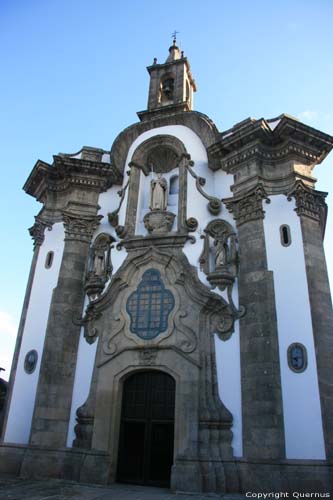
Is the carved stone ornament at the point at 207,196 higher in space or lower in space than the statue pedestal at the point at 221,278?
higher

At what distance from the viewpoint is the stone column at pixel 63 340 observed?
1304 centimetres

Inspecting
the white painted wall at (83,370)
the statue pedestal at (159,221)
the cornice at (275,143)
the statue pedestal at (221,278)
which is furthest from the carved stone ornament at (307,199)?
the white painted wall at (83,370)

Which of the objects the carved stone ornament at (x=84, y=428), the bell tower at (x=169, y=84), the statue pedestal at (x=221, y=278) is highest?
the bell tower at (x=169, y=84)

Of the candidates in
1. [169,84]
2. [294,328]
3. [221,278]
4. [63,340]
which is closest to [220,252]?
[221,278]

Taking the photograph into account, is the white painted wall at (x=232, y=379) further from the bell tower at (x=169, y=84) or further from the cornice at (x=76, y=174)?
the bell tower at (x=169, y=84)

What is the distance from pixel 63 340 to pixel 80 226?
4.28 metres

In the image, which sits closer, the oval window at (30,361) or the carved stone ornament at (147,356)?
the carved stone ornament at (147,356)

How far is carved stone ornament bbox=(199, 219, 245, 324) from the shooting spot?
1325cm

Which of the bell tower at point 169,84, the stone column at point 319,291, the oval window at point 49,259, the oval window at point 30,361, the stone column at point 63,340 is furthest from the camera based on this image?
the bell tower at point 169,84

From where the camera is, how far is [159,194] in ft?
51.2

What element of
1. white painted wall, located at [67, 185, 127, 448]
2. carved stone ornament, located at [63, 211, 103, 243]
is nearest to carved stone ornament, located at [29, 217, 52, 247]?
carved stone ornament, located at [63, 211, 103, 243]

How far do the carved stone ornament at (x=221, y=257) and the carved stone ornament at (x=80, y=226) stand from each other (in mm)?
4391

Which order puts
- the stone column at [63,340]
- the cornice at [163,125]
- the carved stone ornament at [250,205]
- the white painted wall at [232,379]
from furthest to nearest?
the cornice at [163,125] → the carved stone ornament at [250,205] → the stone column at [63,340] → the white painted wall at [232,379]

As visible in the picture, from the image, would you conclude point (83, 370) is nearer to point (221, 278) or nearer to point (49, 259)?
point (49, 259)
